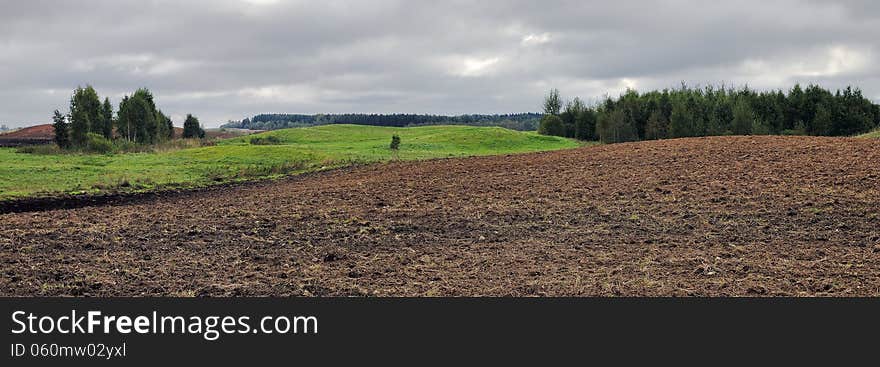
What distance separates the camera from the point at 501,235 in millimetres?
13469

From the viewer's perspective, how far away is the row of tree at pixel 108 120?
179 feet

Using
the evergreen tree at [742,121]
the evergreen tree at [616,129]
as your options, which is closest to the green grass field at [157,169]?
the evergreen tree at [616,129]

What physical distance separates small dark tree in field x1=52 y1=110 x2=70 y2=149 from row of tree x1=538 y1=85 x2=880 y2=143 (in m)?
44.8

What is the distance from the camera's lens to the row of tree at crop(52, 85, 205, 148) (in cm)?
5469

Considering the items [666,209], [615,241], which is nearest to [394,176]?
[666,209]

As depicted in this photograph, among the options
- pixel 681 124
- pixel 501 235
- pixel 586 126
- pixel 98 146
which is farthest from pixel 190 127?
pixel 501 235

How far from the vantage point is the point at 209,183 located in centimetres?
2444

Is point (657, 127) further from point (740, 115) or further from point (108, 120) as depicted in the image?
point (108, 120)

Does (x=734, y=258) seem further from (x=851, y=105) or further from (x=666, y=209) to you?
(x=851, y=105)

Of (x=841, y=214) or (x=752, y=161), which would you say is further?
(x=752, y=161)

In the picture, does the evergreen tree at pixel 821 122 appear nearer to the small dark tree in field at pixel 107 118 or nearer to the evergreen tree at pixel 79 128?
the evergreen tree at pixel 79 128

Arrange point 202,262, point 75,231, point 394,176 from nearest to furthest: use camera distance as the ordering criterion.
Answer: point 202,262 < point 75,231 < point 394,176

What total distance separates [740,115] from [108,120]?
57254 millimetres

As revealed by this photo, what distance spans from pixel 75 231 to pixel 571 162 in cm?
1604
